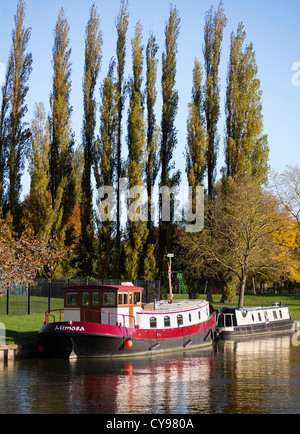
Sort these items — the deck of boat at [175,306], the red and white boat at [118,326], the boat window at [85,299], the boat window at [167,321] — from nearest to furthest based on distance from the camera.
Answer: the red and white boat at [118,326]
the boat window at [85,299]
the boat window at [167,321]
the deck of boat at [175,306]

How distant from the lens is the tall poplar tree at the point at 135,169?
54906 millimetres

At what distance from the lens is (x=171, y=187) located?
189ft

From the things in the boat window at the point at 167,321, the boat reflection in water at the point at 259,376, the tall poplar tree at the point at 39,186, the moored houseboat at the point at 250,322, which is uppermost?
the tall poplar tree at the point at 39,186

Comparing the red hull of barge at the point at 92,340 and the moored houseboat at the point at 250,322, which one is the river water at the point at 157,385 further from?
the moored houseboat at the point at 250,322

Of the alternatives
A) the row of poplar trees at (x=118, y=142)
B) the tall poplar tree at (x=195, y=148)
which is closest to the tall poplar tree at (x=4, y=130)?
the row of poplar trees at (x=118, y=142)

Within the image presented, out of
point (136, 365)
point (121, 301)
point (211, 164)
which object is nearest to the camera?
point (136, 365)

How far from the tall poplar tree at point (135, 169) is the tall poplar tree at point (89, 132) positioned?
4.03m

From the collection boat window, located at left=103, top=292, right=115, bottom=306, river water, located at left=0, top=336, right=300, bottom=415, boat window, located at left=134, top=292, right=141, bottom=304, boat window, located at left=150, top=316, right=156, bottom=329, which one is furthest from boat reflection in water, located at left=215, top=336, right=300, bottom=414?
boat window, located at left=103, top=292, right=115, bottom=306

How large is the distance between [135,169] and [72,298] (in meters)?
23.8

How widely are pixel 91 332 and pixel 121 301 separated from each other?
300 cm

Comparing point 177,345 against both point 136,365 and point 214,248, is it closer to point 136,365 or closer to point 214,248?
point 136,365

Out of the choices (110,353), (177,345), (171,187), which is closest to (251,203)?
(171,187)

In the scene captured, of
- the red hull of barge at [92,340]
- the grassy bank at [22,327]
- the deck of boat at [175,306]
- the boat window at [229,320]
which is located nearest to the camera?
the red hull of barge at [92,340]

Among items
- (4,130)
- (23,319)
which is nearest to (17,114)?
(4,130)
